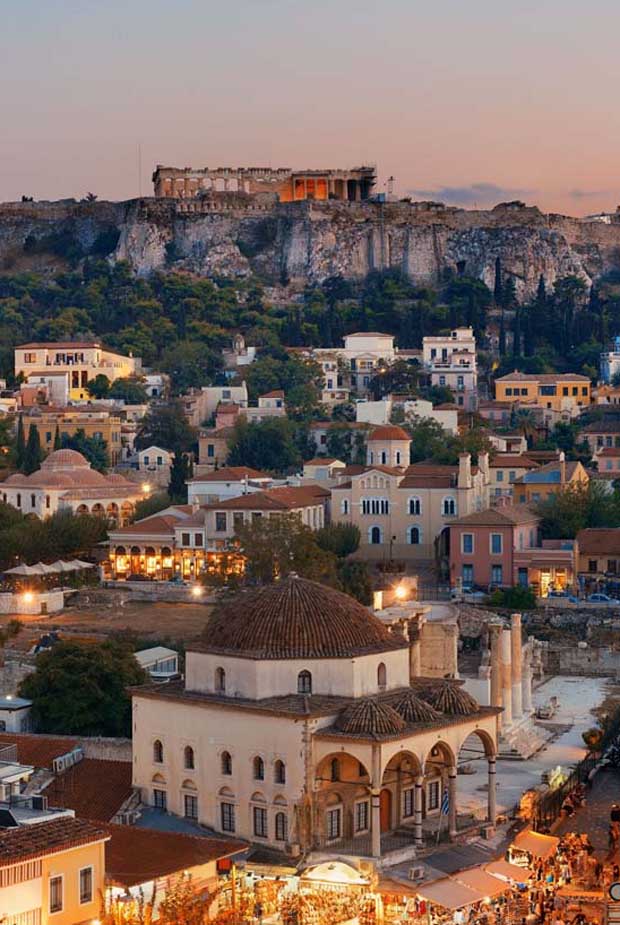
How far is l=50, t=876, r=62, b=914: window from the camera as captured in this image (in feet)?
98.8

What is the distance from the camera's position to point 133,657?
49.3m

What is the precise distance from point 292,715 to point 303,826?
195 centimetres

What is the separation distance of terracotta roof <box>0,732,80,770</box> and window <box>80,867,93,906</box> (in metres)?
10.9

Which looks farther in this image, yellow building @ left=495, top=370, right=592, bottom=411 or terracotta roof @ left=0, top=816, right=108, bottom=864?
yellow building @ left=495, top=370, right=592, bottom=411

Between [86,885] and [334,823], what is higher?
[86,885]

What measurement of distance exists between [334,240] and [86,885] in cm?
9670

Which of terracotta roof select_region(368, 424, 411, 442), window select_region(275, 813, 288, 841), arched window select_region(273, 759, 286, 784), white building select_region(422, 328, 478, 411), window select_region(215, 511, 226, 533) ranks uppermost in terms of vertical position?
white building select_region(422, 328, 478, 411)

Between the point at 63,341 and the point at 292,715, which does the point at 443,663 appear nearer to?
the point at 292,715

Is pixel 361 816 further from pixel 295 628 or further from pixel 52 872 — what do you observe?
pixel 52 872

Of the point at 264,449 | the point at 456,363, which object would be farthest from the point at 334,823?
the point at 456,363

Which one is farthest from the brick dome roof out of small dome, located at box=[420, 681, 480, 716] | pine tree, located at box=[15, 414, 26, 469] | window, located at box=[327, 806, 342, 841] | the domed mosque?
pine tree, located at box=[15, 414, 26, 469]

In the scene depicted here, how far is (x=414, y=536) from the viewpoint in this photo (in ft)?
250

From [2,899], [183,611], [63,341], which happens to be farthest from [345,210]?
[2,899]

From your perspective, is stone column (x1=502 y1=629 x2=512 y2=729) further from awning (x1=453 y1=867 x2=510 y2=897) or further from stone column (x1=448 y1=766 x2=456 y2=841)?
A: awning (x1=453 y1=867 x2=510 y2=897)
